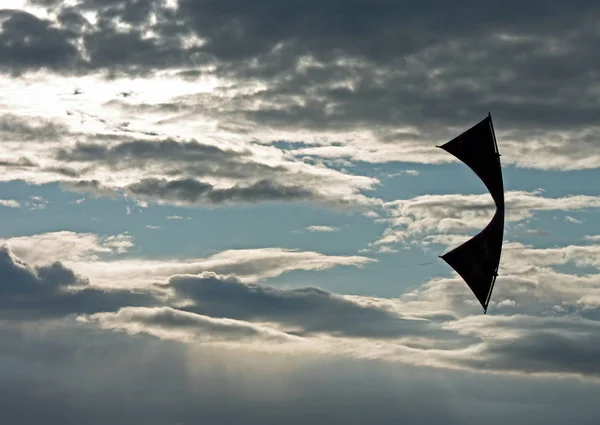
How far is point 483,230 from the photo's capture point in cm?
13838

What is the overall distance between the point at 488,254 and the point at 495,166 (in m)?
8.55

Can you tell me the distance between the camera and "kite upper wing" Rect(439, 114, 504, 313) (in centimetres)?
13638

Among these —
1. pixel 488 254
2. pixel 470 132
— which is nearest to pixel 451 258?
pixel 488 254

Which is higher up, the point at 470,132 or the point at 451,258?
the point at 470,132

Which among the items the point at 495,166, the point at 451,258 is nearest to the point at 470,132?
the point at 495,166

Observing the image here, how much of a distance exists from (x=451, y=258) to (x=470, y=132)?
1237cm

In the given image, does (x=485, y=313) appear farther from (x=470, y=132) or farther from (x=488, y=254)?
(x=470, y=132)

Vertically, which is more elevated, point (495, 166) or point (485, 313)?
point (495, 166)

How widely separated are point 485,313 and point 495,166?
13848mm

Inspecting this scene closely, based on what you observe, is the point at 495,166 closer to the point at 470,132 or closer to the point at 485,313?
the point at 470,132

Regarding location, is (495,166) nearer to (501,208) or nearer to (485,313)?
(501,208)

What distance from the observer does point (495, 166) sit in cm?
13625

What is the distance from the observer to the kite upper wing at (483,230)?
136m

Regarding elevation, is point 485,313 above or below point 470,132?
below
